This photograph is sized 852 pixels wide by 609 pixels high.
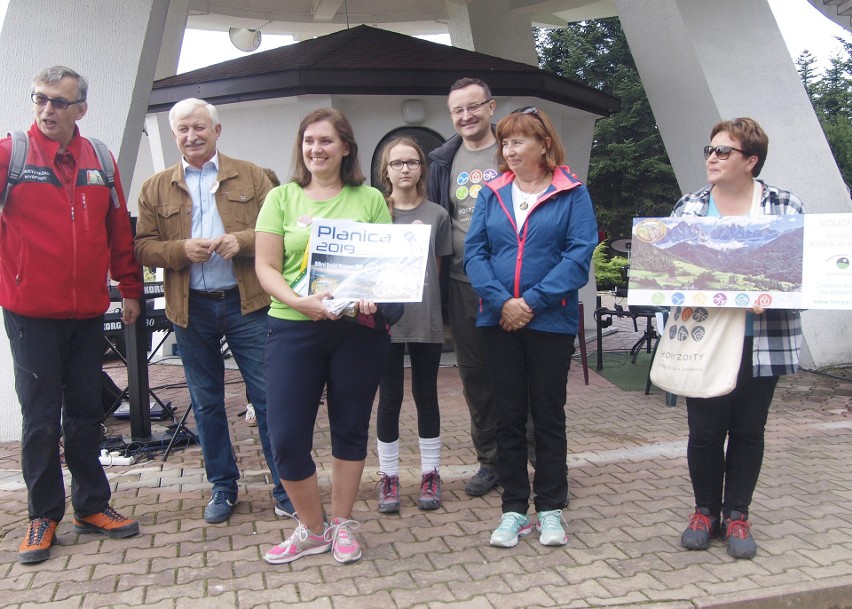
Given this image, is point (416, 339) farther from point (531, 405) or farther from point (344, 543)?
point (344, 543)

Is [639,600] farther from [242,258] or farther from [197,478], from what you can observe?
[197,478]

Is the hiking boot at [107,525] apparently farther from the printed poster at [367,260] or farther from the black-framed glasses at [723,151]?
the black-framed glasses at [723,151]

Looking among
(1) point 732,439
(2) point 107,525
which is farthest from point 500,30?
(2) point 107,525

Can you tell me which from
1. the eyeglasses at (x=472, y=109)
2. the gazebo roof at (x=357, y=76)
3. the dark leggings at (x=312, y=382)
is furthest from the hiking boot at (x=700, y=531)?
the gazebo roof at (x=357, y=76)

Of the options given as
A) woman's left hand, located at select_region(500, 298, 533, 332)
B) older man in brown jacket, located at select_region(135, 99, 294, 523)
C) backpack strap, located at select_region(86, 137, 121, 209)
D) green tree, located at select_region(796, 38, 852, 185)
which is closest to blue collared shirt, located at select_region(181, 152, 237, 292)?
older man in brown jacket, located at select_region(135, 99, 294, 523)

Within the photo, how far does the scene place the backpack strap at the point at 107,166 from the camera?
4.02 m

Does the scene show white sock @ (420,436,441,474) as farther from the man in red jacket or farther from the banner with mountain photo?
the man in red jacket

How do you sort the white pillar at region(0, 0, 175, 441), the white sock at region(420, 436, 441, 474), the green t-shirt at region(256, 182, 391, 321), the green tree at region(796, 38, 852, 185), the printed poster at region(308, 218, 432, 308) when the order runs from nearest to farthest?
the printed poster at region(308, 218, 432, 308)
the green t-shirt at region(256, 182, 391, 321)
the white sock at region(420, 436, 441, 474)
the white pillar at region(0, 0, 175, 441)
the green tree at region(796, 38, 852, 185)

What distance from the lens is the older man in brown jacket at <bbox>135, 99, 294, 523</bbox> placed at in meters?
4.03

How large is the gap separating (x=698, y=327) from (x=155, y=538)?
9.70 ft

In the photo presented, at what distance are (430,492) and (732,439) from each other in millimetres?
1656

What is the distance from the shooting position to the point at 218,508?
416cm

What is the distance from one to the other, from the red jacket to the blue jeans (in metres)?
0.49

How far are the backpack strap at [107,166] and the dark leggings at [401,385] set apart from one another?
1.69 metres
